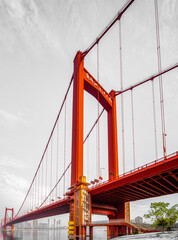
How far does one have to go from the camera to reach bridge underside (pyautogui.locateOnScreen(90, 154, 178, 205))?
972 inches

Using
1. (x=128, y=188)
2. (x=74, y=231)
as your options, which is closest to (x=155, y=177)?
(x=128, y=188)

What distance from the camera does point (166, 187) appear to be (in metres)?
32.5

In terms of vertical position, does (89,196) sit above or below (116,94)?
below

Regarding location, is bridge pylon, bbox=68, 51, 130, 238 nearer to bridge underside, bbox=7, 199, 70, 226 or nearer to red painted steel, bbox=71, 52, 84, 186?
red painted steel, bbox=71, 52, 84, 186

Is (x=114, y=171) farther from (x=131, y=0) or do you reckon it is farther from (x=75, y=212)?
(x=131, y=0)

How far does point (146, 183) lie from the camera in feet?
100

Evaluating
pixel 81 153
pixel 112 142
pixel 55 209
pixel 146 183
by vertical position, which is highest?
pixel 112 142

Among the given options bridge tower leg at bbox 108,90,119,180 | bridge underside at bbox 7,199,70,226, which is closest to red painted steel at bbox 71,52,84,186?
bridge underside at bbox 7,199,70,226

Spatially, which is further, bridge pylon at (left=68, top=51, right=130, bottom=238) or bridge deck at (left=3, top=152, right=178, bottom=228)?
bridge pylon at (left=68, top=51, right=130, bottom=238)

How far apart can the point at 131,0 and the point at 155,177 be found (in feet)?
72.0

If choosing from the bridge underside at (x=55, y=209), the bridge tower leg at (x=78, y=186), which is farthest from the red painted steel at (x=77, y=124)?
the bridge underside at (x=55, y=209)

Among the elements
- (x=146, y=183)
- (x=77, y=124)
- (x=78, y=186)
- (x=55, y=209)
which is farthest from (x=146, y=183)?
(x=55, y=209)

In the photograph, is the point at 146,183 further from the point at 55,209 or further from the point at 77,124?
the point at 55,209

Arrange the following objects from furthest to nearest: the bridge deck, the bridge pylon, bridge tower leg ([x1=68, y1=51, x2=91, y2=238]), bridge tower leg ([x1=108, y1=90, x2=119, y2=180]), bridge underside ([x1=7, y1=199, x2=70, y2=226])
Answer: bridge underside ([x1=7, y1=199, x2=70, y2=226]), bridge tower leg ([x1=108, y1=90, x2=119, y2=180]), the bridge pylon, bridge tower leg ([x1=68, y1=51, x2=91, y2=238]), the bridge deck
